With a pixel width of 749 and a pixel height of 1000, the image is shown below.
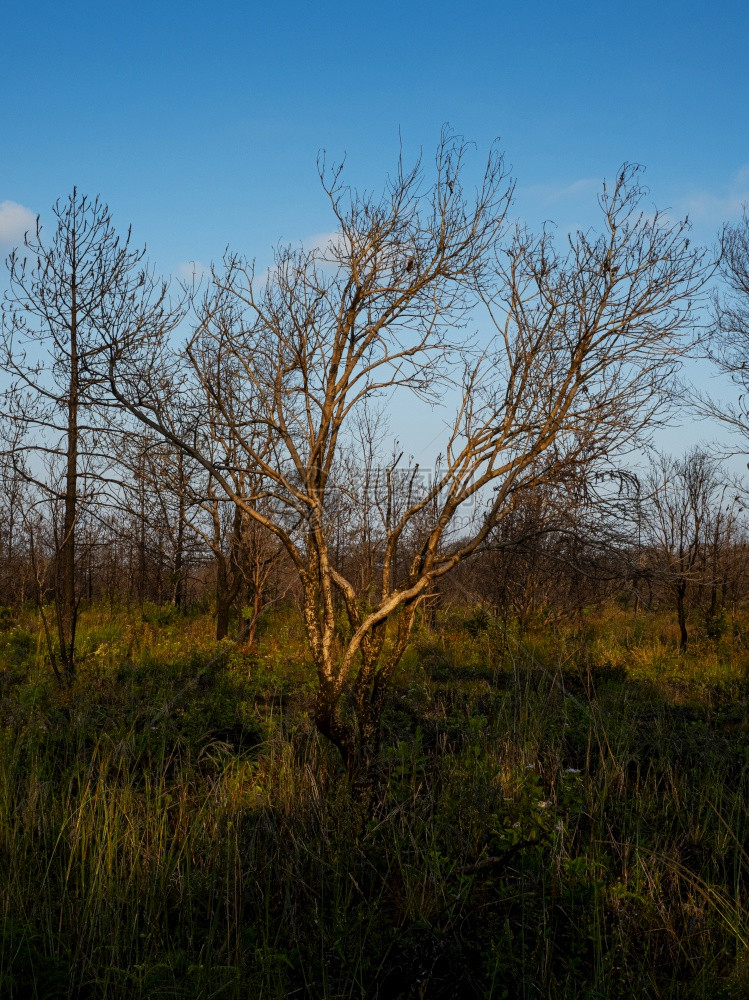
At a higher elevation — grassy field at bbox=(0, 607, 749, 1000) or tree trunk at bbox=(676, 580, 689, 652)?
tree trunk at bbox=(676, 580, 689, 652)

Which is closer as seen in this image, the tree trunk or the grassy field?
the grassy field

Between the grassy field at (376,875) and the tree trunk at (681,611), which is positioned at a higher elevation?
the tree trunk at (681,611)

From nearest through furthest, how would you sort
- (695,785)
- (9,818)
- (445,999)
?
(445,999)
(9,818)
(695,785)

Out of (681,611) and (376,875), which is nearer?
(376,875)

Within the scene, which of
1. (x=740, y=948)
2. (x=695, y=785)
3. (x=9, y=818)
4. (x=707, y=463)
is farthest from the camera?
(x=707, y=463)

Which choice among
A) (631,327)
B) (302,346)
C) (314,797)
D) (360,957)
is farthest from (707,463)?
(360,957)

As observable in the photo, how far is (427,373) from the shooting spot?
5672mm

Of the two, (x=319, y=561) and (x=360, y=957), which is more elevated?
(x=319, y=561)

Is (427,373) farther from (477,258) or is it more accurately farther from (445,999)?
(445,999)

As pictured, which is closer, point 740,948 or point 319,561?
point 740,948

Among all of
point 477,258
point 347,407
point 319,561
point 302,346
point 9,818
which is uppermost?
point 477,258

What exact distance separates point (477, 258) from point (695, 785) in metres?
3.83

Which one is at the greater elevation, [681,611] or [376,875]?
[681,611]

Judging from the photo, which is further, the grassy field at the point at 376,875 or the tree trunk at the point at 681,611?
the tree trunk at the point at 681,611
